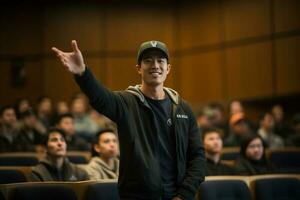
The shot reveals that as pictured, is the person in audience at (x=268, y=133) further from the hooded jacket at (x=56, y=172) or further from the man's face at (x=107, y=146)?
the hooded jacket at (x=56, y=172)

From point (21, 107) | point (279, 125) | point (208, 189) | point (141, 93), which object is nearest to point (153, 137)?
point (141, 93)

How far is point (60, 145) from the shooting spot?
14.5 feet

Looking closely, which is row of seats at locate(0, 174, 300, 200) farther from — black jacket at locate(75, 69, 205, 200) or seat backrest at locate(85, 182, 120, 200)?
black jacket at locate(75, 69, 205, 200)

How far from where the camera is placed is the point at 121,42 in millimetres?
9680

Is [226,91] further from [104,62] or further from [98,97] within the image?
[98,97]

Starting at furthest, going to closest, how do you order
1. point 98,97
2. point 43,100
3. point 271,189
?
1. point 43,100
2. point 271,189
3. point 98,97

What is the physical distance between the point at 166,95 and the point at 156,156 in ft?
0.99

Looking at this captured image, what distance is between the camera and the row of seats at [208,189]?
3.19 metres

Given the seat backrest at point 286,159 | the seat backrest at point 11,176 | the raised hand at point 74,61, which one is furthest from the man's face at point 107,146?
the raised hand at point 74,61

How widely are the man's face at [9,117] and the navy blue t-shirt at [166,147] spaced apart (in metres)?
3.86

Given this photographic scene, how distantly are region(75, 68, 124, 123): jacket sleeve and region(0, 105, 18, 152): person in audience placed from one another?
3.72 metres

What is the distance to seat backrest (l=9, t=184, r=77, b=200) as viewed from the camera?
3158mm

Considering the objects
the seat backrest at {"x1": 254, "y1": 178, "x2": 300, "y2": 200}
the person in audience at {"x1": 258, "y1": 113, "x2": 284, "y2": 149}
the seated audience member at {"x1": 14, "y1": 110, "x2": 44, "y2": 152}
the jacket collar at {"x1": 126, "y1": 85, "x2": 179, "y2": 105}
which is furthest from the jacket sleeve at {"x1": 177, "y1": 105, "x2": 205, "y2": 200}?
the person in audience at {"x1": 258, "y1": 113, "x2": 284, "y2": 149}

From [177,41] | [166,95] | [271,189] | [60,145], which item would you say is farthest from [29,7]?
[166,95]
